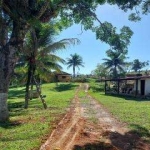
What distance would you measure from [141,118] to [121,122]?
197 cm

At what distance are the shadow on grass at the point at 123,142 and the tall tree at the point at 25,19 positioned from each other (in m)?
5.82

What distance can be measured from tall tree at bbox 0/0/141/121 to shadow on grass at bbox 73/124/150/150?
5.82 m

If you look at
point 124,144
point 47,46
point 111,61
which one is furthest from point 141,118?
point 111,61

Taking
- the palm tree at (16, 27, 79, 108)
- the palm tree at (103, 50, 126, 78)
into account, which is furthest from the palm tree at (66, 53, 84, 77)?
the palm tree at (16, 27, 79, 108)

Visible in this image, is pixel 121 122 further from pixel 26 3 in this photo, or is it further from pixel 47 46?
pixel 47 46

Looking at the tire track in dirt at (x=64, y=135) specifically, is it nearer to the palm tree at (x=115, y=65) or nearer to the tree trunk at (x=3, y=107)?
the tree trunk at (x=3, y=107)

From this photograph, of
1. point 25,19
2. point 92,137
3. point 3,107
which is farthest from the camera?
point 3,107

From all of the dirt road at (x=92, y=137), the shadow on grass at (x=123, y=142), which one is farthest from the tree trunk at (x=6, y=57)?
the shadow on grass at (x=123, y=142)

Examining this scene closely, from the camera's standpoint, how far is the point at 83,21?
19.2 m

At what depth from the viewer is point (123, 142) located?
11508 mm

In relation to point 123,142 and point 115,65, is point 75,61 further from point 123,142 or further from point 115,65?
point 123,142

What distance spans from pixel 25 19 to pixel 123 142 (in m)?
7.47

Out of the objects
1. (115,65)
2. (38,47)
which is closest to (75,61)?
(115,65)

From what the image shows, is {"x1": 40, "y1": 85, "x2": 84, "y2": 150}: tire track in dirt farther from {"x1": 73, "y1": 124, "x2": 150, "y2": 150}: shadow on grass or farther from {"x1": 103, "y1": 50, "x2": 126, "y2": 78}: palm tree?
{"x1": 103, "y1": 50, "x2": 126, "y2": 78}: palm tree
